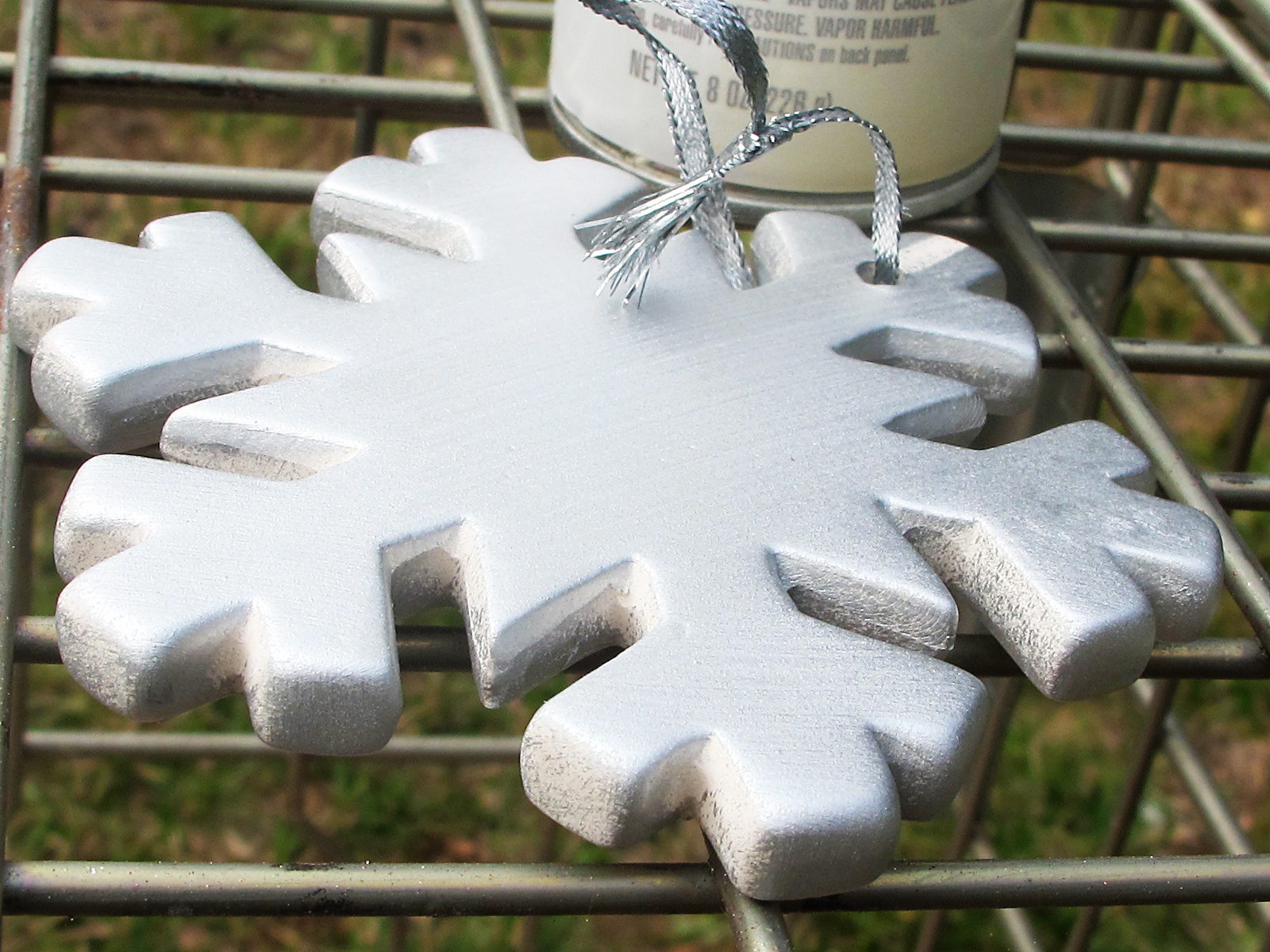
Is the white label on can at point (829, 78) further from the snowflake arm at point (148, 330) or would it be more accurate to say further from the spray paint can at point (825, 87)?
the snowflake arm at point (148, 330)

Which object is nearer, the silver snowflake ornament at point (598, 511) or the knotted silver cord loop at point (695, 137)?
the silver snowflake ornament at point (598, 511)

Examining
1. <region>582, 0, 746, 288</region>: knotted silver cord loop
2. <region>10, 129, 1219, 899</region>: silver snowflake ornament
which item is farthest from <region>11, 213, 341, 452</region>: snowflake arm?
<region>582, 0, 746, 288</region>: knotted silver cord loop

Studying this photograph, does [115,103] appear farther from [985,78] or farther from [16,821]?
[16,821]

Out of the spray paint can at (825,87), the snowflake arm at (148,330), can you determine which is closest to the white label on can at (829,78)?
the spray paint can at (825,87)

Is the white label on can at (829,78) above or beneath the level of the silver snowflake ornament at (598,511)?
above

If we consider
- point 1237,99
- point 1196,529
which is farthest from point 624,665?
point 1237,99

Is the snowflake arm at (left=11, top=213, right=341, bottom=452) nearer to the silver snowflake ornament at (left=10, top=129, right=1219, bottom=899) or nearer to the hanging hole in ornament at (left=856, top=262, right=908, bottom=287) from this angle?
the silver snowflake ornament at (left=10, top=129, right=1219, bottom=899)

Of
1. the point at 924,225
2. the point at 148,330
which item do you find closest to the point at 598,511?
the point at 148,330

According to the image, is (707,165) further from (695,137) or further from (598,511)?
(598,511)
